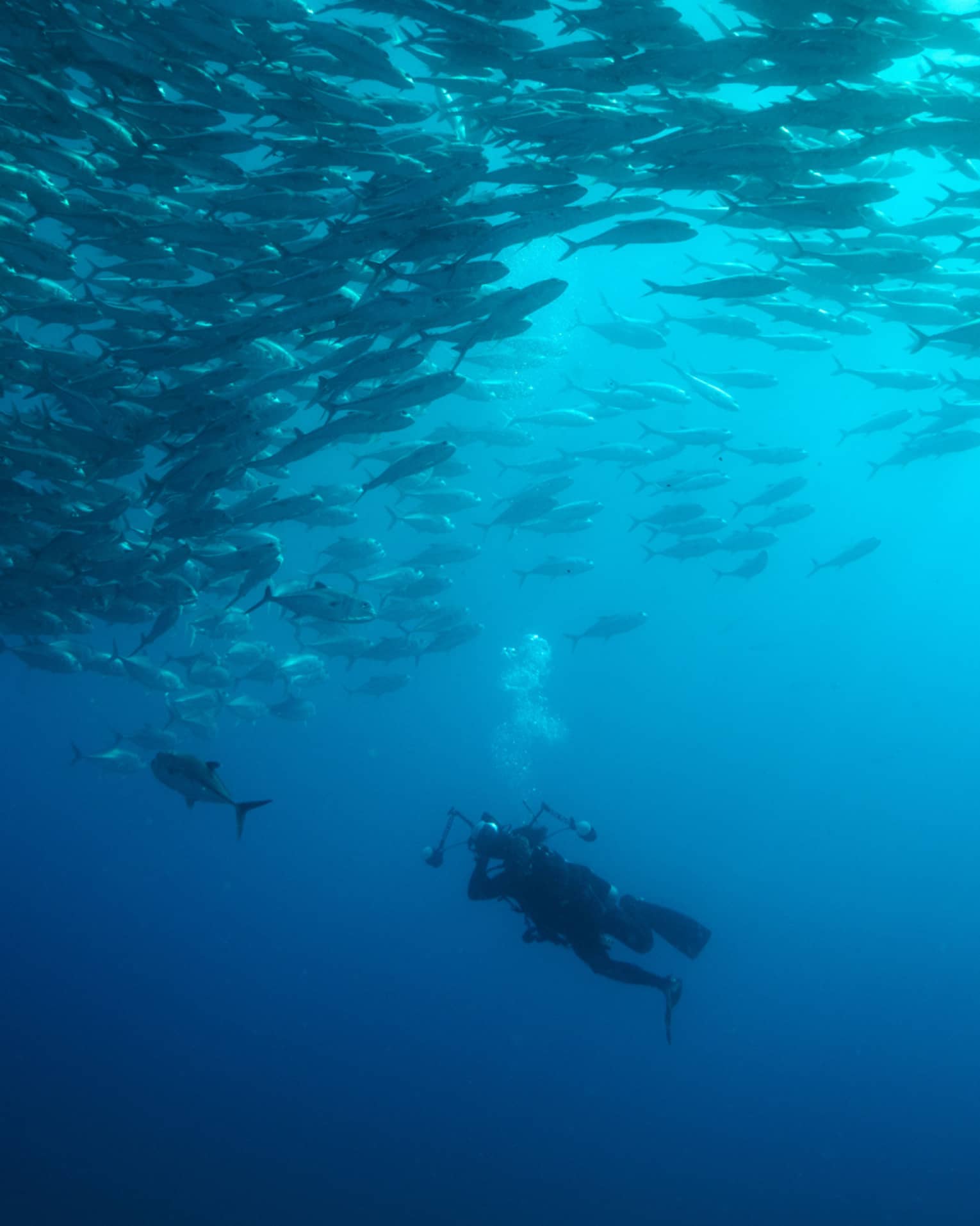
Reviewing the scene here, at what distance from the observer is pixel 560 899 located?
679 cm

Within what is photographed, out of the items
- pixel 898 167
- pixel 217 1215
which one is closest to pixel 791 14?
pixel 898 167

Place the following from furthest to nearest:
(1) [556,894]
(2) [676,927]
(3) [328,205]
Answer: (2) [676,927] → (1) [556,894] → (3) [328,205]

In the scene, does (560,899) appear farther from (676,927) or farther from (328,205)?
(328,205)

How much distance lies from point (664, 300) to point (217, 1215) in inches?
1414

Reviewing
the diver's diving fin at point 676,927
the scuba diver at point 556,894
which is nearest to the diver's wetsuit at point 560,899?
the scuba diver at point 556,894

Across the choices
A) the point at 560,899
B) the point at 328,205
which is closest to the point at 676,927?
the point at 560,899

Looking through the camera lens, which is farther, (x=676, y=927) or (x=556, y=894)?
(x=676, y=927)

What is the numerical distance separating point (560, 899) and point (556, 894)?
57 mm

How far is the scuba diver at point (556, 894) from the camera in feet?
22.1

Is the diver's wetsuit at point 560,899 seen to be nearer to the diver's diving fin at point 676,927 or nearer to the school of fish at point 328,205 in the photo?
the diver's diving fin at point 676,927

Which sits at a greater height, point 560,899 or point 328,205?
point 328,205

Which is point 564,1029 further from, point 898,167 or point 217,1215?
point 898,167

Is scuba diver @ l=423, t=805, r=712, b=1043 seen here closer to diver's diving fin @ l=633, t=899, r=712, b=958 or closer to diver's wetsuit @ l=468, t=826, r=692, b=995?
diver's wetsuit @ l=468, t=826, r=692, b=995

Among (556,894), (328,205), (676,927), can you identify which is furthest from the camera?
(676,927)
